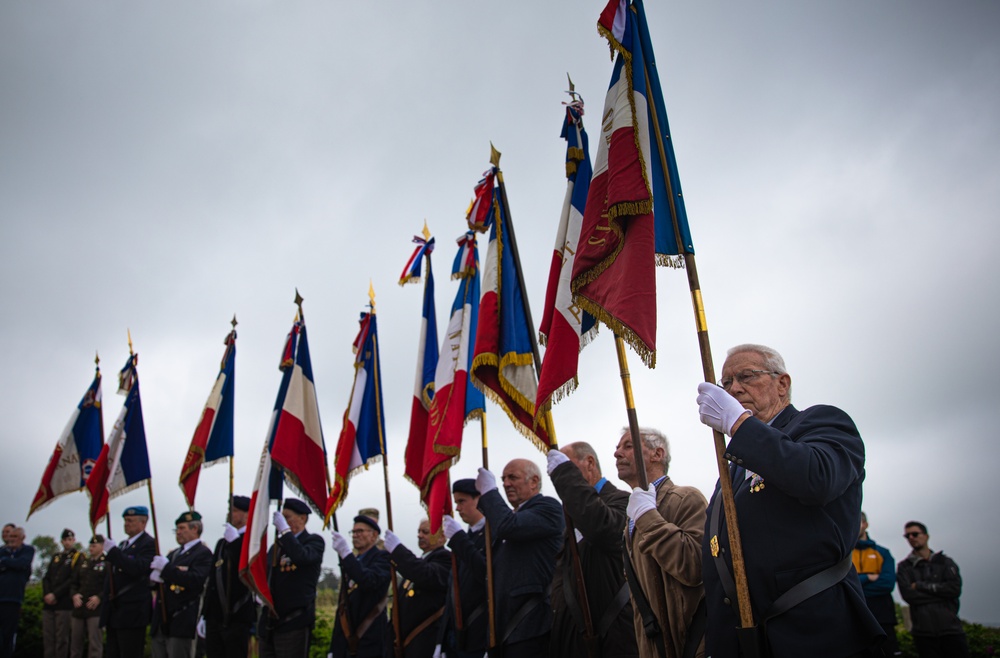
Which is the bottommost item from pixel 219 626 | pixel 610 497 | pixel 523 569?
pixel 219 626

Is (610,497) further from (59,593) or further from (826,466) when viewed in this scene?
(59,593)

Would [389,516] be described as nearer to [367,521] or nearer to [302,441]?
[367,521]

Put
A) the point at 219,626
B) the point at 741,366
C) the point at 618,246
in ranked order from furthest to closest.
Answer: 1. the point at 219,626
2. the point at 618,246
3. the point at 741,366

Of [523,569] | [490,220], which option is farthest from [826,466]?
[490,220]

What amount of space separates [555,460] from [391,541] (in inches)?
115

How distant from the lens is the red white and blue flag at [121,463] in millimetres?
10020

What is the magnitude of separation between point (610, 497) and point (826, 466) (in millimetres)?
2453

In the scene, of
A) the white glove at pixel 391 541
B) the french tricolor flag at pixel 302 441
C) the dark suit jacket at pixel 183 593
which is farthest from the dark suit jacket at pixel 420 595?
the dark suit jacket at pixel 183 593

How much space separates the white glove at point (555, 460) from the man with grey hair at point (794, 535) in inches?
57.2

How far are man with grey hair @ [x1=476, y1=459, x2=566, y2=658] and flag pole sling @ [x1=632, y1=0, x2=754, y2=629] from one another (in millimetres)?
2402

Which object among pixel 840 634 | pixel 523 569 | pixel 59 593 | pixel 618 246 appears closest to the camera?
pixel 840 634

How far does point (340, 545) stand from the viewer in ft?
24.5

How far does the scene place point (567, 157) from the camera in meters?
5.43

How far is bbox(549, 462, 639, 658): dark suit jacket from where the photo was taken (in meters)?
4.32
